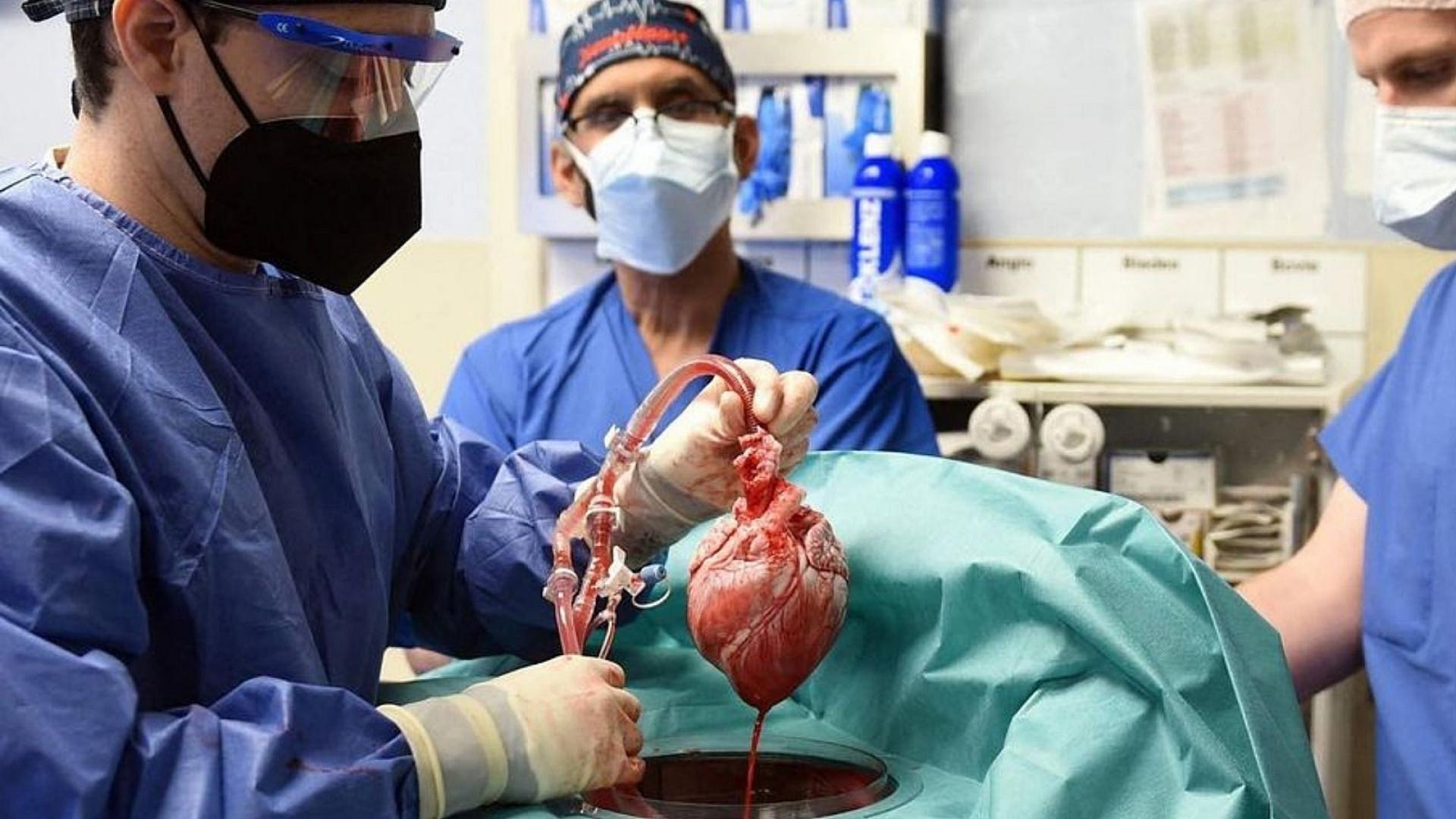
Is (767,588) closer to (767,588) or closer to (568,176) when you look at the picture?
(767,588)

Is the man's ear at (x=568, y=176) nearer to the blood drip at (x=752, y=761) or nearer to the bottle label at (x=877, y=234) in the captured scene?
the bottle label at (x=877, y=234)

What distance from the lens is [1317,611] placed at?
6.14ft

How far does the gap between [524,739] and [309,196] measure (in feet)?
1.44

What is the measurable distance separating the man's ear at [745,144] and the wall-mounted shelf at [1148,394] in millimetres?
461

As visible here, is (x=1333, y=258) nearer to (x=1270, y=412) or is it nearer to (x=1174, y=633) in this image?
(x=1270, y=412)

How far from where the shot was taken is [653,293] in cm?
242

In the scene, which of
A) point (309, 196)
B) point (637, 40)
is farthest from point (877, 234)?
A: point (309, 196)

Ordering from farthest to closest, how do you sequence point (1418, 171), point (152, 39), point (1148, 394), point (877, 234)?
point (877, 234) < point (1148, 394) < point (1418, 171) < point (152, 39)

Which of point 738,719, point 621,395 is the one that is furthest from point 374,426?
point 621,395

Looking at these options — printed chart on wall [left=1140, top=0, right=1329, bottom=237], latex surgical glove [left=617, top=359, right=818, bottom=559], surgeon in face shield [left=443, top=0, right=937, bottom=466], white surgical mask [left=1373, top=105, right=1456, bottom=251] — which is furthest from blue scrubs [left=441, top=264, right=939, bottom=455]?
printed chart on wall [left=1140, top=0, right=1329, bottom=237]

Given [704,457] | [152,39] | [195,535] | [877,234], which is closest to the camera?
[195,535]

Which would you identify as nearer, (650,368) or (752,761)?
(752,761)

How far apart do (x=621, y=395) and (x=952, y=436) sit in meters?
0.65

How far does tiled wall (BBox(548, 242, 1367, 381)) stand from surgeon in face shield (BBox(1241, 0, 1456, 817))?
3.23 feet
